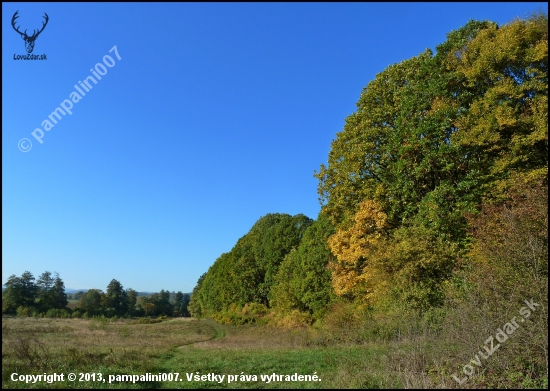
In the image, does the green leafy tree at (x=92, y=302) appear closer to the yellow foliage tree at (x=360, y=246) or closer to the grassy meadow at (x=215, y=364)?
the grassy meadow at (x=215, y=364)

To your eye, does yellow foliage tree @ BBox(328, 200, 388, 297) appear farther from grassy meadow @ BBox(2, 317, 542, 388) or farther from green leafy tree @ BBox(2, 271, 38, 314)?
green leafy tree @ BBox(2, 271, 38, 314)

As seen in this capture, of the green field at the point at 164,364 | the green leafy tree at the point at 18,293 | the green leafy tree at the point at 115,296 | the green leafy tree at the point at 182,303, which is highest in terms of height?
the green leafy tree at the point at 18,293

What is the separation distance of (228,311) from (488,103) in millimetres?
43747

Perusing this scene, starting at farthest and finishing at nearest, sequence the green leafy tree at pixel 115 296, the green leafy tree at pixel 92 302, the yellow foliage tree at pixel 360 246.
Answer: the yellow foliage tree at pixel 360 246 → the green leafy tree at pixel 115 296 → the green leafy tree at pixel 92 302

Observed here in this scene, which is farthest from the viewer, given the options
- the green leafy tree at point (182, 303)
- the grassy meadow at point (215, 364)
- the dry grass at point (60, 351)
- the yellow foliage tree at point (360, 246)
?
the green leafy tree at point (182, 303)

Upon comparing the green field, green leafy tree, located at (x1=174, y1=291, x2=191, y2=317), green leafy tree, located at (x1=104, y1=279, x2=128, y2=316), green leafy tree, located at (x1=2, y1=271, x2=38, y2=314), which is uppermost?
green leafy tree, located at (x1=2, y1=271, x2=38, y2=314)

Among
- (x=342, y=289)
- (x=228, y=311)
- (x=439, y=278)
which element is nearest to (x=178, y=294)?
(x=228, y=311)

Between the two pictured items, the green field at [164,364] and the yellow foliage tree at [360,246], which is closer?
the green field at [164,364]

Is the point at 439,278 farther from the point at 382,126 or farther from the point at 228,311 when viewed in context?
the point at 228,311

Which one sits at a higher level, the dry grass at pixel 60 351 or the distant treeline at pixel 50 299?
the distant treeline at pixel 50 299

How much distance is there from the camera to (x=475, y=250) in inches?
616

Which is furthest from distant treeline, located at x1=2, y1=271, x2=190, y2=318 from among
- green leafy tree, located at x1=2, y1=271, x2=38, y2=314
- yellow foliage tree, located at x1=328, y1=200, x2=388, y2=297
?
yellow foliage tree, located at x1=328, y1=200, x2=388, y2=297

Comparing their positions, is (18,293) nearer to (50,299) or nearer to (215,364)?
(50,299)

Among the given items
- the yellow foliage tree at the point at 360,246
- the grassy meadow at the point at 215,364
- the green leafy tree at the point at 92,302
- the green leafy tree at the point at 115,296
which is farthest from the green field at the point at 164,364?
the yellow foliage tree at the point at 360,246
